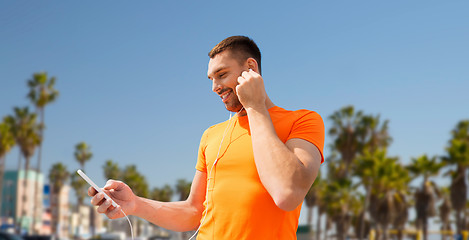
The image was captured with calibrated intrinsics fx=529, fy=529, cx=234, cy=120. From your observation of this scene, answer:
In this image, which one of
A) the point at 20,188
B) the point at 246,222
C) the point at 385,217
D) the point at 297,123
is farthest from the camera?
the point at 20,188

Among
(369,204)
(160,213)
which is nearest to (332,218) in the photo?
(369,204)

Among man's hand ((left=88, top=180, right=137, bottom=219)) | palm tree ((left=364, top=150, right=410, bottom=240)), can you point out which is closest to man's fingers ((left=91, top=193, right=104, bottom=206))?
man's hand ((left=88, top=180, right=137, bottom=219))

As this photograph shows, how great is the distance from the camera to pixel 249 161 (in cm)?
200

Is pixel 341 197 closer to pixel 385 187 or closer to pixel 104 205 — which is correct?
pixel 385 187

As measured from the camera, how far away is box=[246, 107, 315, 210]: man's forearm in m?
1.79

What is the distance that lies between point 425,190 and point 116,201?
185 feet

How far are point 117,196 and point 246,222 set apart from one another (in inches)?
25.5

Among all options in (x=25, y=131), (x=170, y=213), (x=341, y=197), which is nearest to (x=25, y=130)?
(x=25, y=131)

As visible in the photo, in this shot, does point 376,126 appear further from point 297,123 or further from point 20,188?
point 20,188

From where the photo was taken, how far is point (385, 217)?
194ft

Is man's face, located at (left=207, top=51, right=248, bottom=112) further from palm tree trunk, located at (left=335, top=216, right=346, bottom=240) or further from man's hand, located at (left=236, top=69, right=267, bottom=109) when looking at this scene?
palm tree trunk, located at (left=335, top=216, right=346, bottom=240)

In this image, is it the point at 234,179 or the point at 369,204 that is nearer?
the point at 234,179

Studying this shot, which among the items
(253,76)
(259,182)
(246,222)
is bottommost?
(246,222)

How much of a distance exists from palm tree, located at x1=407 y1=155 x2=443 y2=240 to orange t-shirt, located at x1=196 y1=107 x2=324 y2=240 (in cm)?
5553
